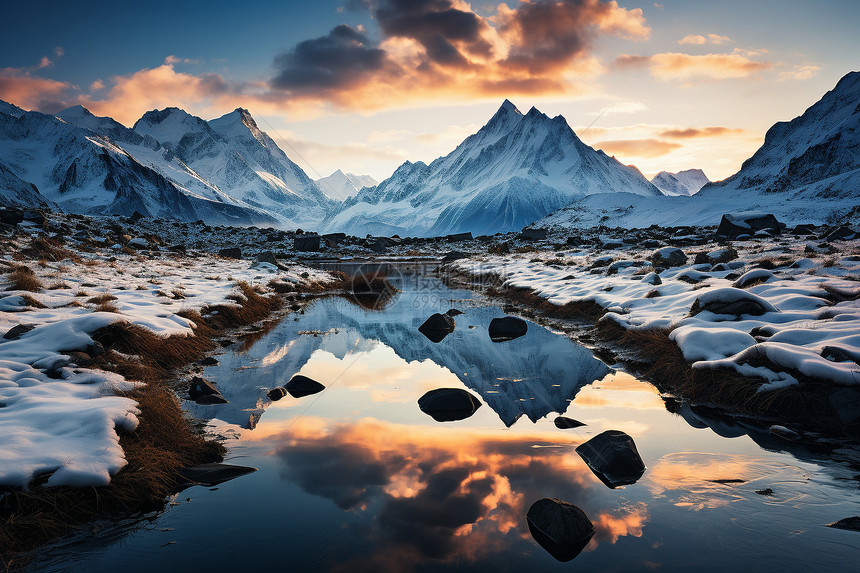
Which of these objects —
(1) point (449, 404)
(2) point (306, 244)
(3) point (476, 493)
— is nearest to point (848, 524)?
(3) point (476, 493)

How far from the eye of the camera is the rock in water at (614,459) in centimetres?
625

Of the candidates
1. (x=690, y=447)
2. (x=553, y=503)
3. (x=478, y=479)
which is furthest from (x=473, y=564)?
(x=690, y=447)

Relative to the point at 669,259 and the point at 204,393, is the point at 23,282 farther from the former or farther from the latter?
the point at 669,259

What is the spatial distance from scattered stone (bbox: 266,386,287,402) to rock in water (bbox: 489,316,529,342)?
8349 mm

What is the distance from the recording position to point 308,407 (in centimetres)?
928

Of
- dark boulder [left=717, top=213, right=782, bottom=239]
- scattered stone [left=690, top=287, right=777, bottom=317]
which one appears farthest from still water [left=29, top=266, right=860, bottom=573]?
dark boulder [left=717, top=213, right=782, bottom=239]

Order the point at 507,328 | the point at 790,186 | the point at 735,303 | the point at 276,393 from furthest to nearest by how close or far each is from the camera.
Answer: the point at 790,186
the point at 507,328
the point at 735,303
the point at 276,393

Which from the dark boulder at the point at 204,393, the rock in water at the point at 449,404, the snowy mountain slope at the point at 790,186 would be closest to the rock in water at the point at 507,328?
the rock in water at the point at 449,404

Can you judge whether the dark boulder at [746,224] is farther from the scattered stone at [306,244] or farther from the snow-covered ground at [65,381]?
the scattered stone at [306,244]

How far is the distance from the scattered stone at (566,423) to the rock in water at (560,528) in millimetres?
3001

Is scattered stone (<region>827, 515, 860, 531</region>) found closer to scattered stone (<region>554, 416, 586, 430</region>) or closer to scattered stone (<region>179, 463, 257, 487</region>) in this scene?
scattered stone (<region>554, 416, 586, 430</region>)

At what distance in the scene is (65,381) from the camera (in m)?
7.57

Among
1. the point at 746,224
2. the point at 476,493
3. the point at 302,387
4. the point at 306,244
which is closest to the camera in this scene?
the point at 476,493

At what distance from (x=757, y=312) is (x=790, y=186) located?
5379 inches
